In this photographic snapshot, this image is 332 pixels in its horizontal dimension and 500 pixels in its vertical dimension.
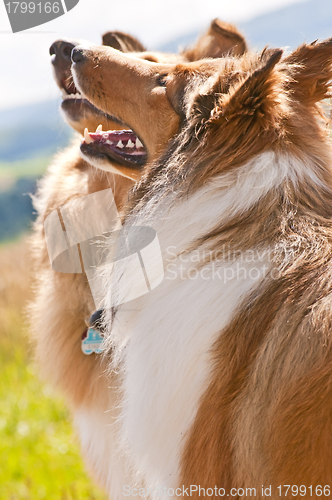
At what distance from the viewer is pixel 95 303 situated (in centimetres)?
264

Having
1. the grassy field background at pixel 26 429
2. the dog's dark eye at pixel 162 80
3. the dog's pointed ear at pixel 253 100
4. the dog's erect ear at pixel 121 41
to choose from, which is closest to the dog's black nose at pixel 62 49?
the dog's erect ear at pixel 121 41

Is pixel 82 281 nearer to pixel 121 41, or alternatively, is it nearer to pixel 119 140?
pixel 119 140

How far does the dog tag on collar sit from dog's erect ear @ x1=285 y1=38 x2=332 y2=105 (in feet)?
5.14

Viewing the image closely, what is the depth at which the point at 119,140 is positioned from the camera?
2369 millimetres

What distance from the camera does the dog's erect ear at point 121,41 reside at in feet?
10.2

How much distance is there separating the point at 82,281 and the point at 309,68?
166 centimetres

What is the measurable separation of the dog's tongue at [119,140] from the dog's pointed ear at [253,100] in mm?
622

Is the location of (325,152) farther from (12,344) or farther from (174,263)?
(12,344)

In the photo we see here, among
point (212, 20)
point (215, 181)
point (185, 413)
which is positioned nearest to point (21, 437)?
point (185, 413)

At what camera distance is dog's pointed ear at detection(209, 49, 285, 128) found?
1692mm

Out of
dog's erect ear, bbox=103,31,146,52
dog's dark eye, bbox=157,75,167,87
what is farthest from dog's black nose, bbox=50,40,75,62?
dog's dark eye, bbox=157,75,167,87

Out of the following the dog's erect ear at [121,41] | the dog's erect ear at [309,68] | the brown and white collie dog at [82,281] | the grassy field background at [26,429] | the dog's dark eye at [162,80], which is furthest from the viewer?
the grassy field background at [26,429]

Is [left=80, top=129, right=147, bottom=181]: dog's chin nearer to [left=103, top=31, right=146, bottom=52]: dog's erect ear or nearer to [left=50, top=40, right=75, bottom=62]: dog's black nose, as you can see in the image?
[left=50, top=40, right=75, bottom=62]: dog's black nose

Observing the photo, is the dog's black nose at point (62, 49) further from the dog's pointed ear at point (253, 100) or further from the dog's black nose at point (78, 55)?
the dog's pointed ear at point (253, 100)
